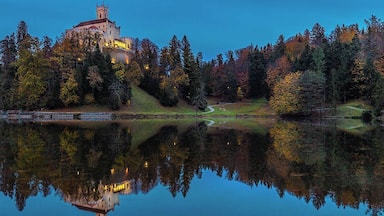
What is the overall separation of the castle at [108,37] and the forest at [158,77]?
7.00m

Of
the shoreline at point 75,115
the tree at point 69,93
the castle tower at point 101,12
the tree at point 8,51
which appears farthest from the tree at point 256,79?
the tree at point 8,51

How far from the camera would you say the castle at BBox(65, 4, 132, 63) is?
105 meters

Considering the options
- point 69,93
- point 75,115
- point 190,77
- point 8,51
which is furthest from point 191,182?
point 8,51

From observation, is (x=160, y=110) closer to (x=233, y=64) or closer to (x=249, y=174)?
(x=233, y=64)

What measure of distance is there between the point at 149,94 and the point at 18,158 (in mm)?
72578

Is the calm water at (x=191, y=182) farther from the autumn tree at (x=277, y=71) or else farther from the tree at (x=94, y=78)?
the autumn tree at (x=277, y=71)

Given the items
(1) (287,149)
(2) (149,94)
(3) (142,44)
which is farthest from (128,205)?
(3) (142,44)

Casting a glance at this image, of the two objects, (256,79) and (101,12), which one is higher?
(101,12)

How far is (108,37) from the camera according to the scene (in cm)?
11225

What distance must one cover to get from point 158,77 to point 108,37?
88.8 feet

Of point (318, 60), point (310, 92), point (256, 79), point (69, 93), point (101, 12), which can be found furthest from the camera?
point (101, 12)

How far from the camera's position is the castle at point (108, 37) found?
105m

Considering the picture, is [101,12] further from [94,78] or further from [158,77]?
[94,78]

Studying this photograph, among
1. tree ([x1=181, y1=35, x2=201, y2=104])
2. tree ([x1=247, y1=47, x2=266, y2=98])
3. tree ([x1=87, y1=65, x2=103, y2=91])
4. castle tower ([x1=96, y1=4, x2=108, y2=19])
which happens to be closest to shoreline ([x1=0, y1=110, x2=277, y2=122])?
tree ([x1=87, y1=65, x2=103, y2=91])
